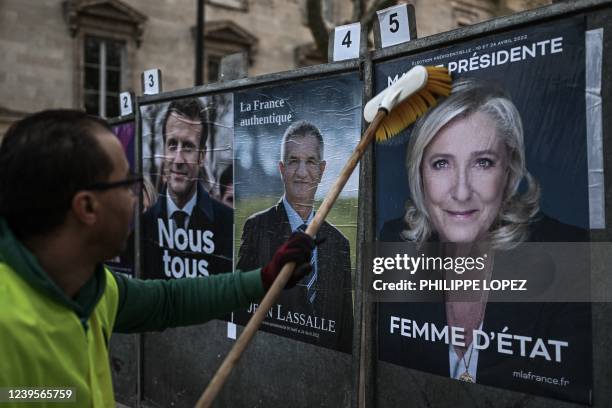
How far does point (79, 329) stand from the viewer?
1.88 metres

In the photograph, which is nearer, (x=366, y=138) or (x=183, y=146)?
(x=366, y=138)

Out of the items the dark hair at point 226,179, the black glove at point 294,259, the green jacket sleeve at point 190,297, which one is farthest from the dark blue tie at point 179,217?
the black glove at point 294,259

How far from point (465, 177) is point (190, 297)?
1.36 metres

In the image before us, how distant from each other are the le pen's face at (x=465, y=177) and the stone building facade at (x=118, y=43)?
1580cm

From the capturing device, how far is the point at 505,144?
2930mm

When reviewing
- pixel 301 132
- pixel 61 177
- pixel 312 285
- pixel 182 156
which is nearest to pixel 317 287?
pixel 312 285

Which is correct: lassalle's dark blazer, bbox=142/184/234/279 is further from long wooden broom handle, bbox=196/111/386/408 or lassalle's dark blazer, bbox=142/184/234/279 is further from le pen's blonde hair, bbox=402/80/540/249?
long wooden broom handle, bbox=196/111/386/408

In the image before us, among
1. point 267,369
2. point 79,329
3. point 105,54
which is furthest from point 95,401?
point 105,54

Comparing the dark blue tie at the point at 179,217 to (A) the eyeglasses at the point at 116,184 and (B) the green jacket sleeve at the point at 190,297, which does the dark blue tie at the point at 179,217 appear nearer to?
(B) the green jacket sleeve at the point at 190,297

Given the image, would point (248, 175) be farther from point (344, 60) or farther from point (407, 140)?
point (407, 140)

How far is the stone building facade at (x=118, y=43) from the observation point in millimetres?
17062

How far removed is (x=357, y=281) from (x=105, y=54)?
1713 cm

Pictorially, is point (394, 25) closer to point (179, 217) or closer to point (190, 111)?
point (190, 111)

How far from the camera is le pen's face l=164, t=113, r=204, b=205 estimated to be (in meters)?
4.84
